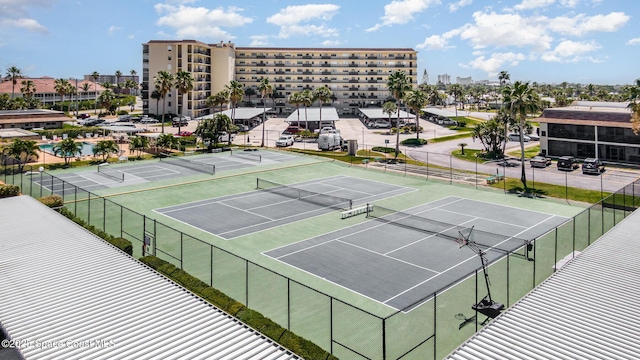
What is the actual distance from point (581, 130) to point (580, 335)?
61546 millimetres

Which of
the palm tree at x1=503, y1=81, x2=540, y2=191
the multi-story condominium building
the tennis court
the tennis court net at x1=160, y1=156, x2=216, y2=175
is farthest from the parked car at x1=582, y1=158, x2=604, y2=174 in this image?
the tennis court net at x1=160, y1=156, x2=216, y2=175

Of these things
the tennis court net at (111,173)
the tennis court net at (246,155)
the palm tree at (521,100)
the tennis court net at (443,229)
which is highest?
the palm tree at (521,100)

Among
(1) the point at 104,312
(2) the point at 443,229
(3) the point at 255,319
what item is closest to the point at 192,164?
(2) the point at 443,229

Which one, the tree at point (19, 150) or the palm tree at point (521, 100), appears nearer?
the palm tree at point (521, 100)

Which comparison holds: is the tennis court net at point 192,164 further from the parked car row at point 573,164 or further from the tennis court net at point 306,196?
the parked car row at point 573,164

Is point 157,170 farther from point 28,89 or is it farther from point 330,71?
point 330,71

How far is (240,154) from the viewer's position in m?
69.9

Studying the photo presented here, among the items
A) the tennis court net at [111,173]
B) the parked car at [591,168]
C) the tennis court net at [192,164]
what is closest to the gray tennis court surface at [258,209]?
the tennis court net at [192,164]

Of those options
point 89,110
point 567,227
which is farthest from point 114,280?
point 89,110

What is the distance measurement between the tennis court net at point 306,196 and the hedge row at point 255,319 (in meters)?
18.7

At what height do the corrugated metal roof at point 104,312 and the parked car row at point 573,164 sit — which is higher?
the parked car row at point 573,164

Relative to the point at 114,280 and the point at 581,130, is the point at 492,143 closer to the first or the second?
the point at 581,130

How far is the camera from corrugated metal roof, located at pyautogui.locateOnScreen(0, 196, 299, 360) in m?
12.4

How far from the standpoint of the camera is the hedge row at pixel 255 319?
15688mm
